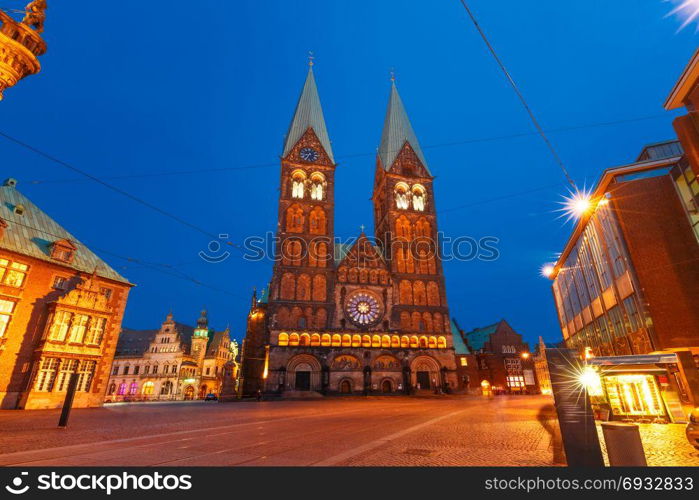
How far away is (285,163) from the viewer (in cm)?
5356

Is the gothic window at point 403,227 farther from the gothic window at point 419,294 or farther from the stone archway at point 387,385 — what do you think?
the stone archway at point 387,385

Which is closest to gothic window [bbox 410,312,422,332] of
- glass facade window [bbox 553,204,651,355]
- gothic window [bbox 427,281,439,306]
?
gothic window [bbox 427,281,439,306]

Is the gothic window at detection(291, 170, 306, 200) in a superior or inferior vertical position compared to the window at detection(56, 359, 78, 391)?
superior

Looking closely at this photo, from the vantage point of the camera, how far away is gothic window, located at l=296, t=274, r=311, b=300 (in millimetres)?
45744

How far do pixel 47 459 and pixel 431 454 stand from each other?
7.12 m

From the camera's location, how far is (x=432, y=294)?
49.9 meters

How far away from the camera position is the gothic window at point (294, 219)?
4966cm

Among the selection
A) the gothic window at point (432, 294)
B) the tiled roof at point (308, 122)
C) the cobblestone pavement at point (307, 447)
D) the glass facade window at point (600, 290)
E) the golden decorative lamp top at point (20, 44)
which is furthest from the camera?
the tiled roof at point (308, 122)

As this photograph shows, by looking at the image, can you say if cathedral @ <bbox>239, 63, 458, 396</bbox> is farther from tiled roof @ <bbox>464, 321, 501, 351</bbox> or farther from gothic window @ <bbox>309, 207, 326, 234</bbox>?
→ tiled roof @ <bbox>464, 321, 501, 351</bbox>

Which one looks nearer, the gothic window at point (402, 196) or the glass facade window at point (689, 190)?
the glass facade window at point (689, 190)

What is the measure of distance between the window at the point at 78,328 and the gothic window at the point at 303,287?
23536 millimetres

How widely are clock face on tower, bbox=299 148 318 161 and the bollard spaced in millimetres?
54011

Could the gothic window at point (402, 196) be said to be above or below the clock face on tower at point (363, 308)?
above

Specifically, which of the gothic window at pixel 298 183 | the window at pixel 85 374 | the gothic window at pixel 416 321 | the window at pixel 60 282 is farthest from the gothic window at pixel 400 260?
the window at pixel 60 282
